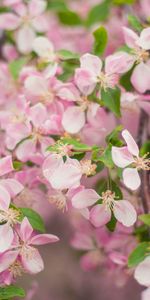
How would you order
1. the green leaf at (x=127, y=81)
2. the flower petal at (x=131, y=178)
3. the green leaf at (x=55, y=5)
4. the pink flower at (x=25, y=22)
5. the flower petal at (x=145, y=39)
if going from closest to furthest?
the flower petal at (x=131, y=178), the flower petal at (x=145, y=39), the green leaf at (x=127, y=81), the pink flower at (x=25, y=22), the green leaf at (x=55, y=5)

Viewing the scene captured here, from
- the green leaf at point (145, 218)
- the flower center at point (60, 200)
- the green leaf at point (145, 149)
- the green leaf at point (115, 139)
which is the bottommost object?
the green leaf at point (145, 218)

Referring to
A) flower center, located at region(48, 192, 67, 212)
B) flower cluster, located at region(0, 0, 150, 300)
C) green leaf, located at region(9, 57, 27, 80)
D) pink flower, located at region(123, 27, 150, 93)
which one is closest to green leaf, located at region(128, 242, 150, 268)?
flower cluster, located at region(0, 0, 150, 300)

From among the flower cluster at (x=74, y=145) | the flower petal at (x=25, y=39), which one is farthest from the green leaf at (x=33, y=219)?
the flower petal at (x=25, y=39)

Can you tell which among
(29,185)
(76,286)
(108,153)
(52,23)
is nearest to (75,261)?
(76,286)

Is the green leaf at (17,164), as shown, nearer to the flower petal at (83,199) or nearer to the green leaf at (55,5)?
the flower petal at (83,199)

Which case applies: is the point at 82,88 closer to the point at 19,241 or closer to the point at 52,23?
the point at 19,241

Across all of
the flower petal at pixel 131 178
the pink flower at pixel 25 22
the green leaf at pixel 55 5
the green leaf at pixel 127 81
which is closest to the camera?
the flower petal at pixel 131 178

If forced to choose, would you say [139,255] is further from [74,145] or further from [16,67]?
[16,67]
